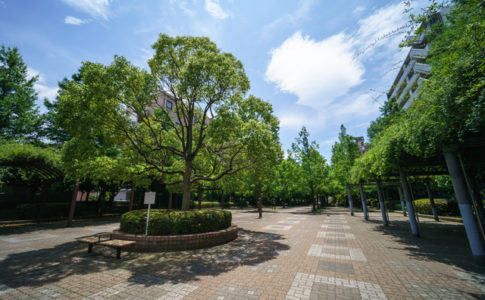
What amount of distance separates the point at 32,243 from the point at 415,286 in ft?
48.4

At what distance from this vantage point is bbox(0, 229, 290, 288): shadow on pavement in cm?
518

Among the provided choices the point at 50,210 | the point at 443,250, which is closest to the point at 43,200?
the point at 50,210

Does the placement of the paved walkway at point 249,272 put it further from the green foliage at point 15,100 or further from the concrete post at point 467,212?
the green foliage at point 15,100

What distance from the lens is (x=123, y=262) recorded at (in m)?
6.35

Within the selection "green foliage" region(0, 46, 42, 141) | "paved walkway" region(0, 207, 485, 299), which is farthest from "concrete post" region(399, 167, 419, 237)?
"green foliage" region(0, 46, 42, 141)

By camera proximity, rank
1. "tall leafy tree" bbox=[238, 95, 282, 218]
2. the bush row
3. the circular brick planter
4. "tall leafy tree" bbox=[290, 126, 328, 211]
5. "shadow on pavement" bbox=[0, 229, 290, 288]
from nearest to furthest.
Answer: "shadow on pavement" bbox=[0, 229, 290, 288], the circular brick planter, "tall leafy tree" bbox=[238, 95, 282, 218], the bush row, "tall leafy tree" bbox=[290, 126, 328, 211]

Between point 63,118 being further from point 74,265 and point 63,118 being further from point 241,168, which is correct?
point 241,168

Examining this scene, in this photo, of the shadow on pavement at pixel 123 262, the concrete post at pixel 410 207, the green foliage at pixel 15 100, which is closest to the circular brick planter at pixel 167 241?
the shadow on pavement at pixel 123 262

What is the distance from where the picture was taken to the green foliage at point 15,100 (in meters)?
18.7

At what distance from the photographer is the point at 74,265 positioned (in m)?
6.00

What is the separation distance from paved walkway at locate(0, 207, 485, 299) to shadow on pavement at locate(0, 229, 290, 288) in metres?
0.03

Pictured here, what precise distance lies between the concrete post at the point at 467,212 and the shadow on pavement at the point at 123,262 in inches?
247

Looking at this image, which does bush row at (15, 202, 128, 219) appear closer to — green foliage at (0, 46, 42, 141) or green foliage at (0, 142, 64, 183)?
green foliage at (0, 142, 64, 183)

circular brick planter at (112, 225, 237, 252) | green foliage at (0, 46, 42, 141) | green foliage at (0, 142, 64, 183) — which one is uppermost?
green foliage at (0, 46, 42, 141)
